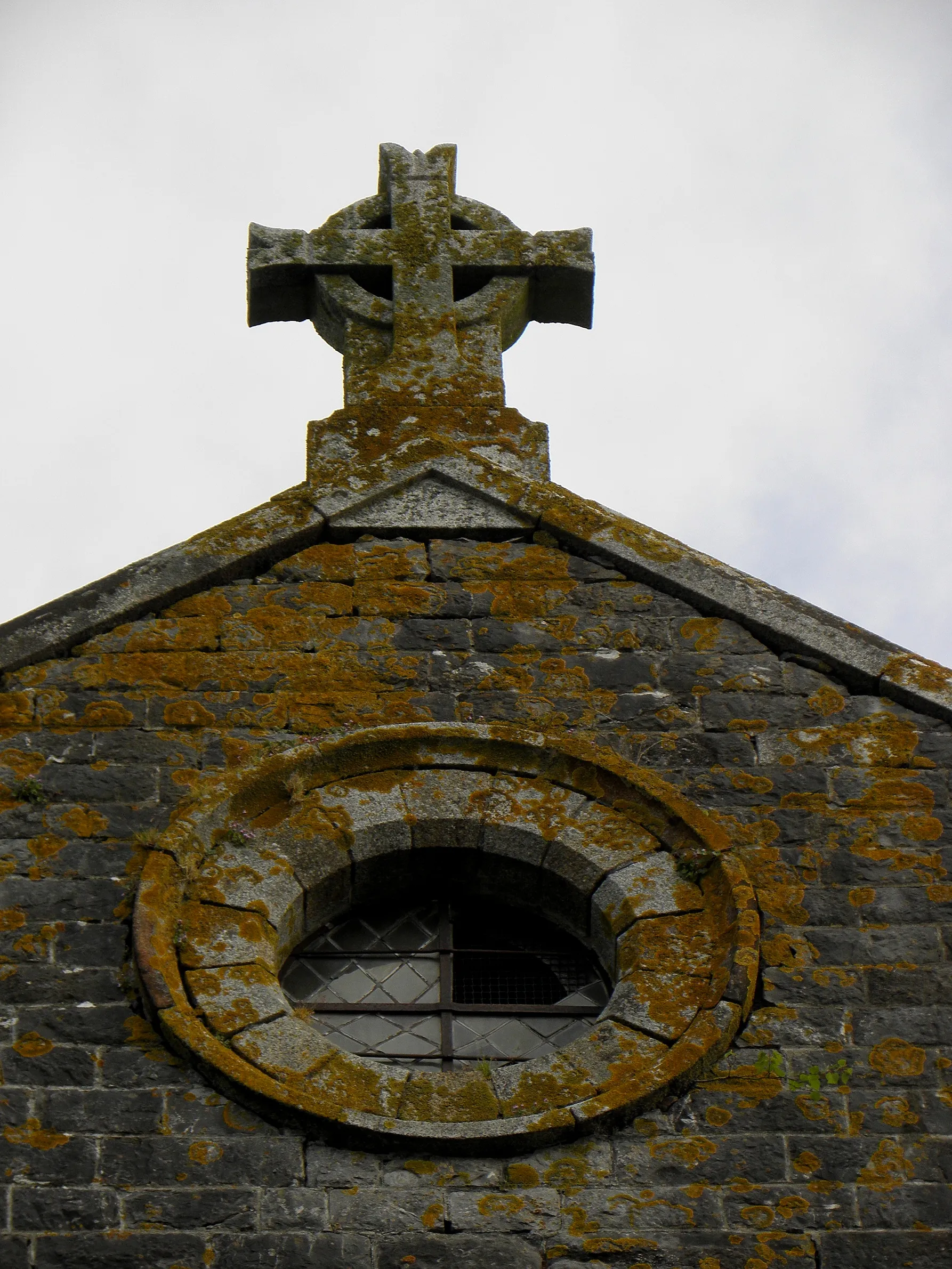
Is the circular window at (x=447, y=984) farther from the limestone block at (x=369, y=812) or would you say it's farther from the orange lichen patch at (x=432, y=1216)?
the orange lichen patch at (x=432, y=1216)

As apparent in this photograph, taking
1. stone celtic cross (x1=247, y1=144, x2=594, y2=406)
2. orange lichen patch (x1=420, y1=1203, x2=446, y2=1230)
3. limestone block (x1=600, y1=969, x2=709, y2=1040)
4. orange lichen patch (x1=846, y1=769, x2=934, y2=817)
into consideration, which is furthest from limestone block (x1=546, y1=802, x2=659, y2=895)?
stone celtic cross (x1=247, y1=144, x2=594, y2=406)

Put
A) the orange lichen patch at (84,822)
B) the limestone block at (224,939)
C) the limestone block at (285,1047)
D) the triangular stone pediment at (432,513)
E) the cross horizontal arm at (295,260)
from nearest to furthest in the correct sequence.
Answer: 1. the limestone block at (285,1047)
2. the limestone block at (224,939)
3. the orange lichen patch at (84,822)
4. the triangular stone pediment at (432,513)
5. the cross horizontal arm at (295,260)

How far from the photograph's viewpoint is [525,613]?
22.0 feet

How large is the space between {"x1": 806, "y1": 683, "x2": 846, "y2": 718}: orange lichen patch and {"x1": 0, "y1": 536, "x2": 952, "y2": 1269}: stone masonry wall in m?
0.01

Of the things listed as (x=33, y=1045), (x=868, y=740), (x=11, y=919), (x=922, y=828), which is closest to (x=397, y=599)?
(x=868, y=740)

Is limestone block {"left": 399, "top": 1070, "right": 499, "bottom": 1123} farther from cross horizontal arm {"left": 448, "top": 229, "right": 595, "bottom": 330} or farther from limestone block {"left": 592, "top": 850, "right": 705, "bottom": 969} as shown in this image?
cross horizontal arm {"left": 448, "top": 229, "right": 595, "bottom": 330}

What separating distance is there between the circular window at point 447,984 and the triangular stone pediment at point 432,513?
142 cm

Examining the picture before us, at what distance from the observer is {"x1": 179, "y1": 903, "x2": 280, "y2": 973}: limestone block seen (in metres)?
5.67

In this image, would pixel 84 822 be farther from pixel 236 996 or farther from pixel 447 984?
pixel 447 984

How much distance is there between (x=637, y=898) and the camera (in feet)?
19.4

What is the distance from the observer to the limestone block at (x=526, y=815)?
19.9 ft

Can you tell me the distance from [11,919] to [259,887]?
718 millimetres

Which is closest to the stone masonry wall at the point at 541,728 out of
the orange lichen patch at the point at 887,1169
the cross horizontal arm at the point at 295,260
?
the orange lichen patch at the point at 887,1169

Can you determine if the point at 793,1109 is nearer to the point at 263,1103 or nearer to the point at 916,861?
the point at 916,861
